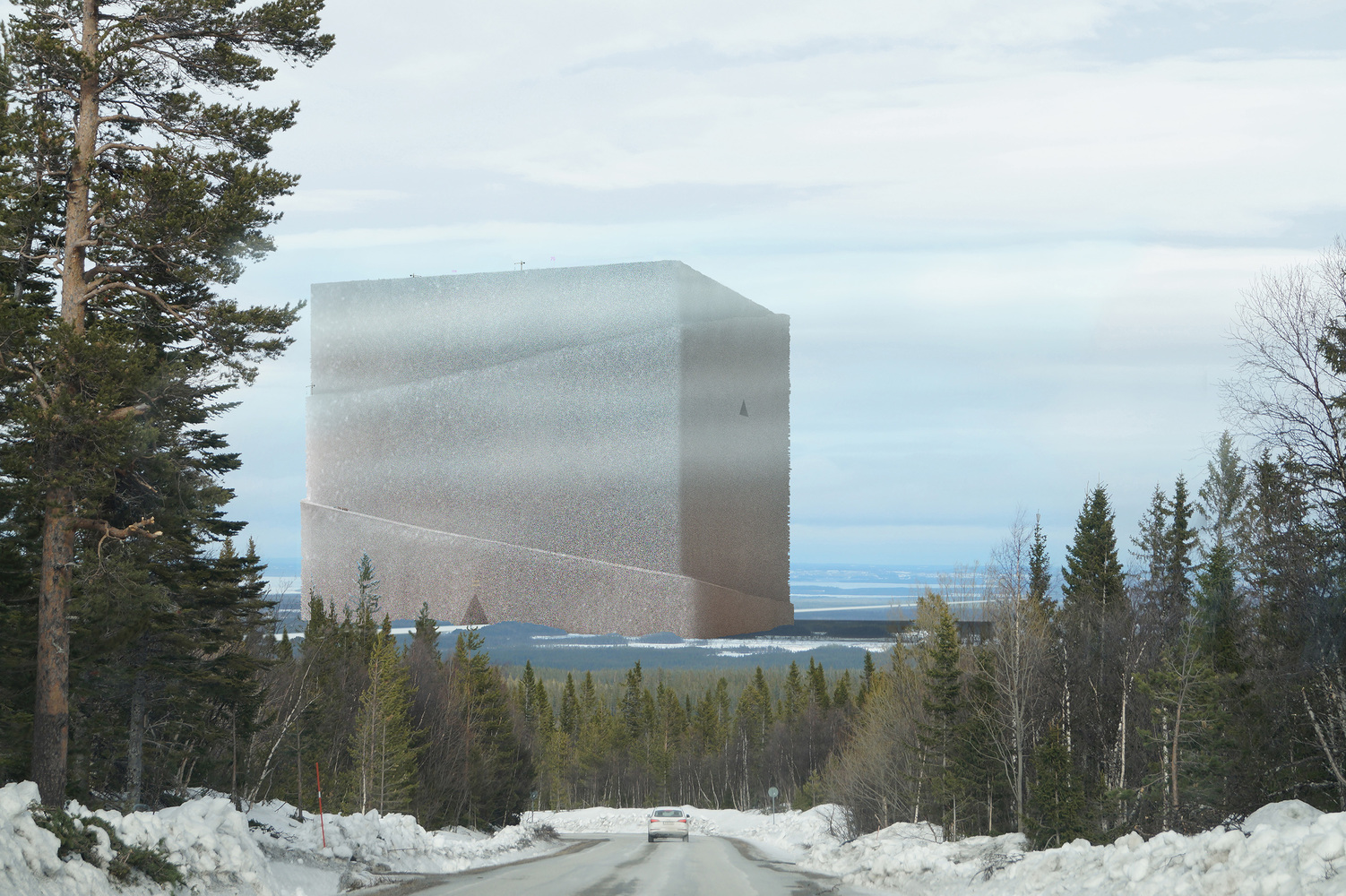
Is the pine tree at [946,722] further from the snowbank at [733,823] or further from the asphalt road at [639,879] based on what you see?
the snowbank at [733,823]

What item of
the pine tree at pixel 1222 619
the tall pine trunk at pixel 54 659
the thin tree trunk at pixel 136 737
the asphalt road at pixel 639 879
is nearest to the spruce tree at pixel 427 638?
the asphalt road at pixel 639 879

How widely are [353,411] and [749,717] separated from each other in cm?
7938

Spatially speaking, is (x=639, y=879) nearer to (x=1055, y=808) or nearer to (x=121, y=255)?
(x=1055, y=808)

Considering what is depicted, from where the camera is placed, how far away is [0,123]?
15891mm

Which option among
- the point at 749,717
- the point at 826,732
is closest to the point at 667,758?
the point at 749,717

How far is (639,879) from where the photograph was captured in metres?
19.6

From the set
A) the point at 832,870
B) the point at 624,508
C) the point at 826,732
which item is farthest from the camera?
the point at 826,732

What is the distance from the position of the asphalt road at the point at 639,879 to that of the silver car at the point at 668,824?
12.9m

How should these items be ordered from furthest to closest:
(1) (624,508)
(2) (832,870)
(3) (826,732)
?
(3) (826,732), (1) (624,508), (2) (832,870)

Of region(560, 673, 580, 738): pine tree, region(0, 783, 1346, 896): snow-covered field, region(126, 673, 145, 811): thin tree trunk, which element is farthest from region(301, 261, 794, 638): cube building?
region(560, 673, 580, 738): pine tree

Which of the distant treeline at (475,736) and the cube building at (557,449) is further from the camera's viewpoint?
the distant treeline at (475,736)

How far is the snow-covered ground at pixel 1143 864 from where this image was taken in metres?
10.2

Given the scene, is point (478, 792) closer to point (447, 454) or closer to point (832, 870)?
point (447, 454)

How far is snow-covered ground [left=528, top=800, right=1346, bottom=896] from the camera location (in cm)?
1023
